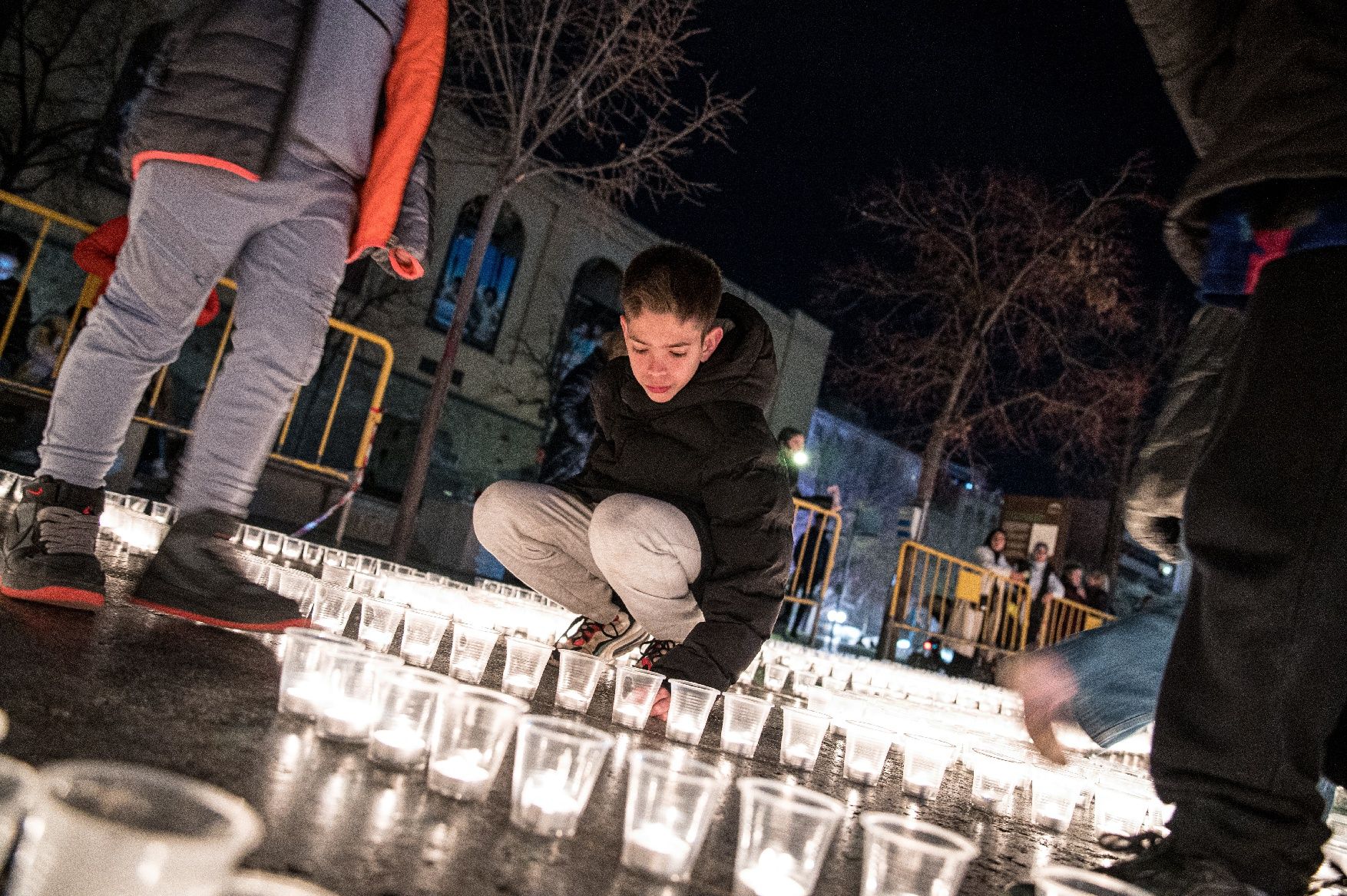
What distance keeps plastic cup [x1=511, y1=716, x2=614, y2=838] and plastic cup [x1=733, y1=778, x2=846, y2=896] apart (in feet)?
0.79

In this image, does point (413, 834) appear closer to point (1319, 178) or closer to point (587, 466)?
point (1319, 178)

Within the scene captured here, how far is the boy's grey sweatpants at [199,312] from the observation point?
235 cm

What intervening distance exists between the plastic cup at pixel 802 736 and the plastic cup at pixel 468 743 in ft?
3.82

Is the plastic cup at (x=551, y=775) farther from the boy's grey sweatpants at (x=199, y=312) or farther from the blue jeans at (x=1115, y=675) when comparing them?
the blue jeans at (x=1115, y=675)

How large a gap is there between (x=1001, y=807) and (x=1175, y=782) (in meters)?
1.03

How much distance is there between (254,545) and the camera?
4.88 meters

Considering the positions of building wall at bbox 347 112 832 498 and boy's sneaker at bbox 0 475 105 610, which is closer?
boy's sneaker at bbox 0 475 105 610

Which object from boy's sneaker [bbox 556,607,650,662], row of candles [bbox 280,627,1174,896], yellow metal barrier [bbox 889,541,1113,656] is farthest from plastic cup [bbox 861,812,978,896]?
yellow metal barrier [bbox 889,541,1113,656]

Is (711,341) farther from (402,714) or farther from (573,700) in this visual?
(402,714)

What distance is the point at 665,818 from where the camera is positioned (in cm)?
126

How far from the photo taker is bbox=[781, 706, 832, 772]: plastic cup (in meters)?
2.41

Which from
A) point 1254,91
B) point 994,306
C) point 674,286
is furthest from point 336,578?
point 994,306

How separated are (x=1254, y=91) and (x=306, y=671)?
80.7 inches

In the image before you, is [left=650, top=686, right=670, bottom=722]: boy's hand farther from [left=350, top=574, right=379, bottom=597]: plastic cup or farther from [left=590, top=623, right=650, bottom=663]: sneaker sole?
[left=350, top=574, right=379, bottom=597]: plastic cup
